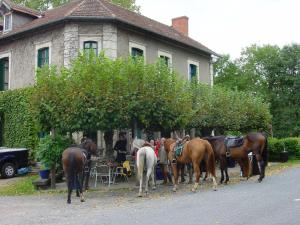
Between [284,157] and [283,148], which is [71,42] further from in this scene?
[283,148]

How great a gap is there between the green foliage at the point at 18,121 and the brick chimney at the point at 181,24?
44.2ft

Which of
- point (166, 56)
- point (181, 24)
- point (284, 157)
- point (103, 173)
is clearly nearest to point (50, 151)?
point (103, 173)

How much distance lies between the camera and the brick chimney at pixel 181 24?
31609 mm

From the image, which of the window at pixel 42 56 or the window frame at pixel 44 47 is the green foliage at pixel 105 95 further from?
the window at pixel 42 56

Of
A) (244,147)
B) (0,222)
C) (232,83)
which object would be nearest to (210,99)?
Result: (244,147)

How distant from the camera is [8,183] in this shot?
18.1m

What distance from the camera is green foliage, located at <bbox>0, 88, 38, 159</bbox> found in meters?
22.5

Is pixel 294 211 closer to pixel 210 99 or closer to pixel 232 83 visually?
pixel 210 99

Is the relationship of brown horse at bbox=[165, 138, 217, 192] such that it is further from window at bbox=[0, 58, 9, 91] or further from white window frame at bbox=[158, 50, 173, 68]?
window at bbox=[0, 58, 9, 91]

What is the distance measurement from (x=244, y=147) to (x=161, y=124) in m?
3.28

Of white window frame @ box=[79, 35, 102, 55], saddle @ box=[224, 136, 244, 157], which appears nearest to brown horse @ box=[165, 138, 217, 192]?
saddle @ box=[224, 136, 244, 157]

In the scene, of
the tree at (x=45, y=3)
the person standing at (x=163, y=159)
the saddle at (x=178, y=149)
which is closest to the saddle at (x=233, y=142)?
the saddle at (x=178, y=149)

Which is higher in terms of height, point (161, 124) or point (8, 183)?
point (161, 124)

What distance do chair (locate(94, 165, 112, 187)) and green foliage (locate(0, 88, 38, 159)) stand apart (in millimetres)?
5969
